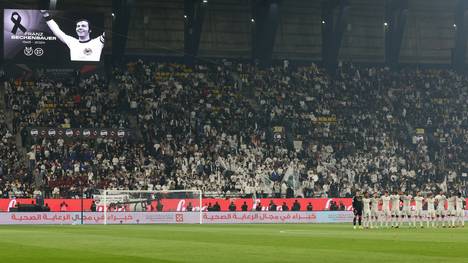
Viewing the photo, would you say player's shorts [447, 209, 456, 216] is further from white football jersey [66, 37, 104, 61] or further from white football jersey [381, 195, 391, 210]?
white football jersey [66, 37, 104, 61]

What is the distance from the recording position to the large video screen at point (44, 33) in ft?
224

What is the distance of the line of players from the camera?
5406 centimetres

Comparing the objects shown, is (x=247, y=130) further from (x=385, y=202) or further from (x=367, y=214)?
(x=385, y=202)

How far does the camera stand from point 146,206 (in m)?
64.1

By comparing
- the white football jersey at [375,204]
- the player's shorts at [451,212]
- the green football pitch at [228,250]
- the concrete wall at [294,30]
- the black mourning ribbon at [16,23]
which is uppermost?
the concrete wall at [294,30]

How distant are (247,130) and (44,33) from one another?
1871 cm

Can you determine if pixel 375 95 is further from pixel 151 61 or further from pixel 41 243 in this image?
pixel 41 243

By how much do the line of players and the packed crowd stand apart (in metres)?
16.1

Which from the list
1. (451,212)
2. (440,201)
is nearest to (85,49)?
(440,201)

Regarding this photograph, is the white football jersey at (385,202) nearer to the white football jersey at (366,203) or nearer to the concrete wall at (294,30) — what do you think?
the white football jersey at (366,203)

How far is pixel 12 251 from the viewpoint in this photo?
29875mm

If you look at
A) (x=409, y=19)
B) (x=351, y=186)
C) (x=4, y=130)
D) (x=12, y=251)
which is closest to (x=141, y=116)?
(x=4, y=130)

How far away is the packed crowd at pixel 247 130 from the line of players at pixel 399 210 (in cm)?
1611

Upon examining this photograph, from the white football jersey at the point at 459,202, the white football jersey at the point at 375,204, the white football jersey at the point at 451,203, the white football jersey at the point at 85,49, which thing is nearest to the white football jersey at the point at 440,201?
the white football jersey at the point at 451,203
